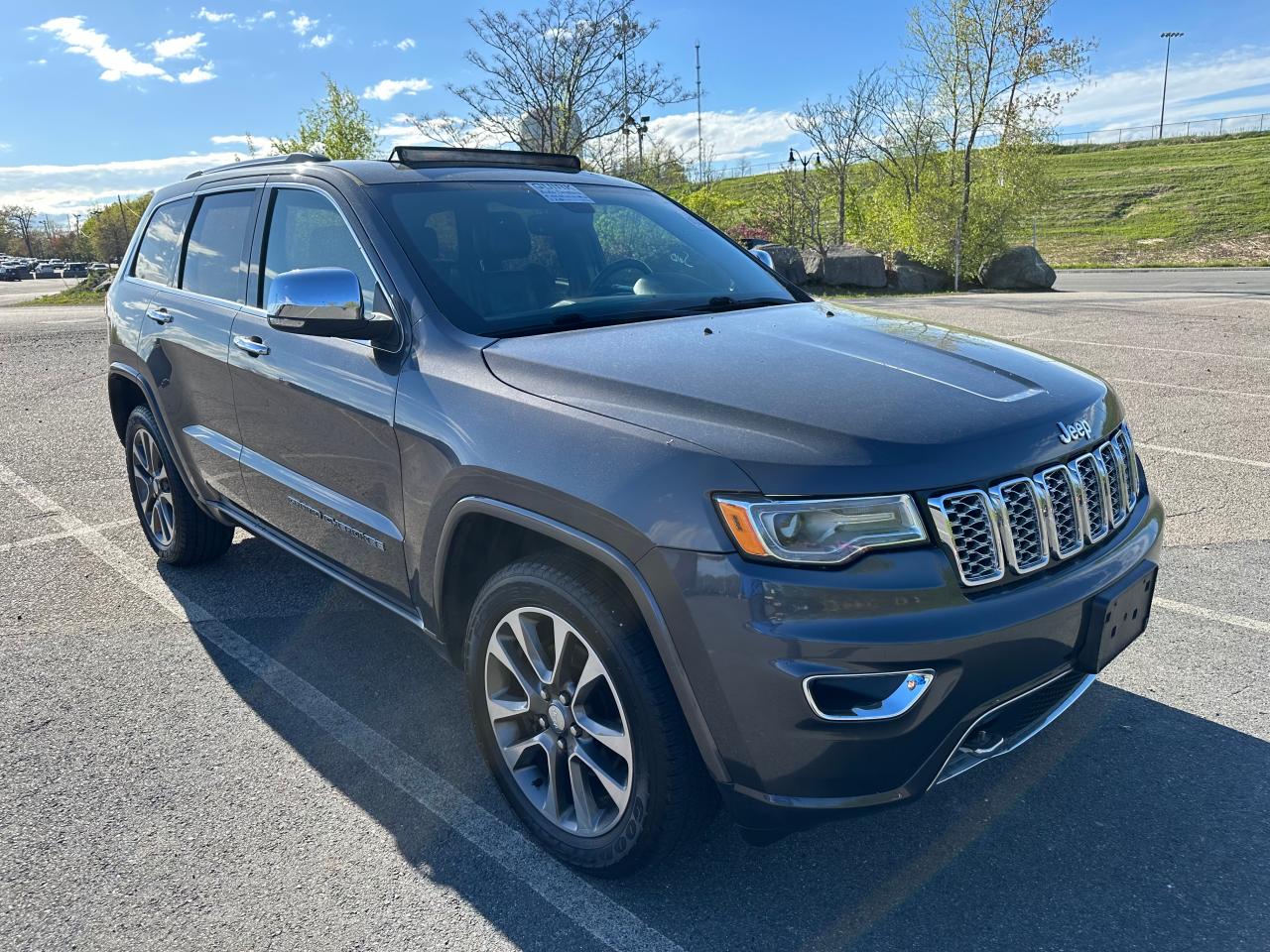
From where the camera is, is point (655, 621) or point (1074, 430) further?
point (1074, 430)

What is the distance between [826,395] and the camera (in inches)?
92.0

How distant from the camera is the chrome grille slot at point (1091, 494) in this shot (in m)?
2.42

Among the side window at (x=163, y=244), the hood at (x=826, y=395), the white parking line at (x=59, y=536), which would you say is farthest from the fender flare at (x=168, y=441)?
the hood at (x=826, y=395)

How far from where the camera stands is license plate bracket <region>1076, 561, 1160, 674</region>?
2309 mm

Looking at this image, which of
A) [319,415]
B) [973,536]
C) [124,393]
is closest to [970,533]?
[973,536]

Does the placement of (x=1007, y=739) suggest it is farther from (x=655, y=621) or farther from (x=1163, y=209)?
(x=1163, y=209)

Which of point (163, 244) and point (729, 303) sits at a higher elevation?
point (163, 244)

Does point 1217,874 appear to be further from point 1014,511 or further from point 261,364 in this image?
point 261,364

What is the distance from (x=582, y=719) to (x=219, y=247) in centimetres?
274

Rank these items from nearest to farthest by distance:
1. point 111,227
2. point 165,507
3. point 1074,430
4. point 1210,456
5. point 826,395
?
point 826,395, point 1074,430, point 165,507, point 1210,456, point 111,227

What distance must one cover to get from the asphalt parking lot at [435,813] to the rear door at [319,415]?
2.01 ft

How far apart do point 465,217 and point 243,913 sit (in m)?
2.19

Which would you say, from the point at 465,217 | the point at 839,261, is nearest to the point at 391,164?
the point at 465,217

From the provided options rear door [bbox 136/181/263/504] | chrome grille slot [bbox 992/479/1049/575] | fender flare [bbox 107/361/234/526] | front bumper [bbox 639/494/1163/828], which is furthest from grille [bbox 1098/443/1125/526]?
fender flare [bbox 107/361/234/526]
